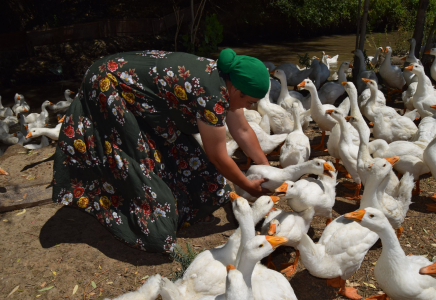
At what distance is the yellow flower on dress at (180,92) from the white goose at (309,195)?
118 centimetres

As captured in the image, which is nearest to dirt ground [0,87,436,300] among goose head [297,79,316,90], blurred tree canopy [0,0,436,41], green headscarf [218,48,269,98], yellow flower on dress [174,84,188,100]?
yellow flower on dress [174,84,188,100]

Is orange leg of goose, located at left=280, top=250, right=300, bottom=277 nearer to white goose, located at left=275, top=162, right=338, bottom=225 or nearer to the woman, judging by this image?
white goose, located at left=275, top=162, right=338, bottom=225

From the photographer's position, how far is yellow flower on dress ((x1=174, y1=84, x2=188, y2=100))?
9.16 ft

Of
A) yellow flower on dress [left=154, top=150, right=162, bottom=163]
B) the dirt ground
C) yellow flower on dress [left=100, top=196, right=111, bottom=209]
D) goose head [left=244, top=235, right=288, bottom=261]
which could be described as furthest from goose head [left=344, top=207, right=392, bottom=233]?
yellow flower on dress [left=100, top=196, right=111, bottom=209]

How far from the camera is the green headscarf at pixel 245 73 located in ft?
8.84

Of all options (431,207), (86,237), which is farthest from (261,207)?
(431,207)

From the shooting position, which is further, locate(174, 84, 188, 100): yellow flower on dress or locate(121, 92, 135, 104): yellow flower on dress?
locate(121, 92, 135, 104): yellow flower on dress

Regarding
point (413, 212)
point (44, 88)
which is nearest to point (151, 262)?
point (413, 212)

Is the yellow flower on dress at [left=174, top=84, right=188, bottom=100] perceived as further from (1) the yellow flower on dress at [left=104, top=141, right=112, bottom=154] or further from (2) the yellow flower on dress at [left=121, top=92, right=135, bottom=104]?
(1) the yellow flower on dress at [left=104, top=141, right=112, bottom=154]

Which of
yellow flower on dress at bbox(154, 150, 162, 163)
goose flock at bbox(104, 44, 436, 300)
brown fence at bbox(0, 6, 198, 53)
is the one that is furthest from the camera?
brown fence at bbox(0, 6, 198, 53)

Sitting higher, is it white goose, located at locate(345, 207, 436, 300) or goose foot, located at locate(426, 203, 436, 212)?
white goose, located at locate(345, 207, 436, 300)

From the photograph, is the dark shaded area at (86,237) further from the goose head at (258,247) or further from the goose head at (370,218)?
the goose head at (370,218)

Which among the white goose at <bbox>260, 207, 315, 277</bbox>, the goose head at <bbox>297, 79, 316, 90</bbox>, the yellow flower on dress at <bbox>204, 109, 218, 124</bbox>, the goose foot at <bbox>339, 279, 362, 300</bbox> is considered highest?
the yellow flower on dress at <bbox>204, 109, 218, 124</bbox>

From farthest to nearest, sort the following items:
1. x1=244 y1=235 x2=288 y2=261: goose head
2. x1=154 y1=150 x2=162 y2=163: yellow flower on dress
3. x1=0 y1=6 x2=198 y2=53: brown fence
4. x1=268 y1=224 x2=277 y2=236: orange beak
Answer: x1=0 y1=6 x2=198 y2=53: brown fence
x1=154 y1=150 x2=162 y2=163: yellow flower on dress
x1=268 y1=224 x2=277 y2=236: orange beak
x1=244 y1=235 x2=288 y2=261: goose head
